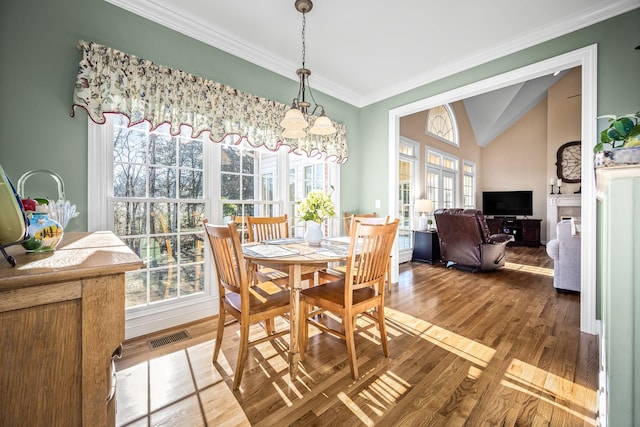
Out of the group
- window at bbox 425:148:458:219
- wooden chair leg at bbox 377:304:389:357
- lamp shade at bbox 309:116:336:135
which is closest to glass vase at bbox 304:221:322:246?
wooden chair leg at bbox 377:304:389:357

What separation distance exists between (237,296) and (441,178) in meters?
6.11

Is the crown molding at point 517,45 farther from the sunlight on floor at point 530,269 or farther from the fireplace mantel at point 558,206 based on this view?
the fireplace mantel at point 558,206

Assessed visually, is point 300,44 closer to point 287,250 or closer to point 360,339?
point 287,250

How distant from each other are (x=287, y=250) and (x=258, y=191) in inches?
53.3

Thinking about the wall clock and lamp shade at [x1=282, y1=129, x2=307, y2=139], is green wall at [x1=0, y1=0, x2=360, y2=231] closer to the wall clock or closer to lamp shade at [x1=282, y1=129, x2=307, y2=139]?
lamp shade at [x1=282, y1=129, x2=307, y2=139]

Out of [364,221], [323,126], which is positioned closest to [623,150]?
[364,221]

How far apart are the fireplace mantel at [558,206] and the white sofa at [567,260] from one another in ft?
14.3

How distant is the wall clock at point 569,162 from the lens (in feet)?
22.0

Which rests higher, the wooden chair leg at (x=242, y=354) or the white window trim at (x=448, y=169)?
the white window trim at (x=448, y=169)

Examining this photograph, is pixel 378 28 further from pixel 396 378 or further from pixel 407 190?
pixel 407 190

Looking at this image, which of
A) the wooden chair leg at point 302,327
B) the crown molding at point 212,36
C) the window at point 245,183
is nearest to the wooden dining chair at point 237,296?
the wooden chair leg at point 302,327

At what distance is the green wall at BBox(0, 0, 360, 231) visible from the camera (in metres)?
1.84

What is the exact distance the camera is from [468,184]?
816 cm

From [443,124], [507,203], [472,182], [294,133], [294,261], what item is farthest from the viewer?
[472,182]
